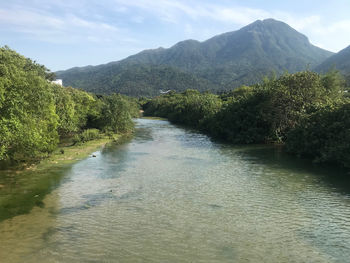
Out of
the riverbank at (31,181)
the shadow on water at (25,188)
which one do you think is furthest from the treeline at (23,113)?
the shadow on water at (25,188)

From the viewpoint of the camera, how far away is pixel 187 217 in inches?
745

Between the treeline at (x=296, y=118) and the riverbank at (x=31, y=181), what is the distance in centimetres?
2812

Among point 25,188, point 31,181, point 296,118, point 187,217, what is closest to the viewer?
point 187,217

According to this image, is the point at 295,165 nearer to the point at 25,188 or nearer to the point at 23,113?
the point at 25,188

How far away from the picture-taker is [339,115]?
3556 cm

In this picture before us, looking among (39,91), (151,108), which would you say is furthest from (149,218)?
(151,108)

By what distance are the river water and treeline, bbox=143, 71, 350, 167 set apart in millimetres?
5564

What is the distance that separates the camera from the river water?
14.5 meters

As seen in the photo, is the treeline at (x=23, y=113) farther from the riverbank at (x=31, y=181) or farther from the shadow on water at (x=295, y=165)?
the shadow on water at (x=295, y=165)

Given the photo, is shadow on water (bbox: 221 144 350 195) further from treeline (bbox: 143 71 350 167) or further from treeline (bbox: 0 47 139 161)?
treeline (bbox: 0 47 139 161)

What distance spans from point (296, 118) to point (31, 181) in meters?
41.0

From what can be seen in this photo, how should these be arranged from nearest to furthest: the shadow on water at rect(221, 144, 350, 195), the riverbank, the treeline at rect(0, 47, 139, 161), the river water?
1. the river water
2. the riverbank
3. the treeline at rect(0, 47, 139, 161)
4. the shadow on water at rect(221, 144, 350, 195)

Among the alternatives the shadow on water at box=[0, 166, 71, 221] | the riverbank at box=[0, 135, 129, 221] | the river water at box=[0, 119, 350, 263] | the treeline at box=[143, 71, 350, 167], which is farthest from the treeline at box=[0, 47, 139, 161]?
the treeline at box=[143, 71, 350, 167]

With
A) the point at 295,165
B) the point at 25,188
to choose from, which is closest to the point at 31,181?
the point at 25,188
